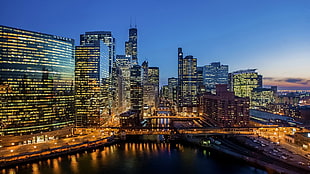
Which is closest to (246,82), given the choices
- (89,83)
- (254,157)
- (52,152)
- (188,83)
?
(188,83)

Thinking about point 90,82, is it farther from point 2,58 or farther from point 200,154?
point 200,154

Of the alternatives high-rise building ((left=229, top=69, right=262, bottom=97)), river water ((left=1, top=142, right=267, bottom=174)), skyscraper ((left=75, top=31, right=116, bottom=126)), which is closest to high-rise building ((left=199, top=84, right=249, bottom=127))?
river water ((left=1, top=142, right=267, bottom=174))

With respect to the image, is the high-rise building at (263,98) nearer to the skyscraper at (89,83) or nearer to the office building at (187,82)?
the office building at (187,82)

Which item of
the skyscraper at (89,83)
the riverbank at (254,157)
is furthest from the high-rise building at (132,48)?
the riverbank at (254,157)

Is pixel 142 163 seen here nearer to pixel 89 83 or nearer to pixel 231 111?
pixel 231 111

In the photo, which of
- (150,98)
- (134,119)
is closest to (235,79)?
(150,98)
